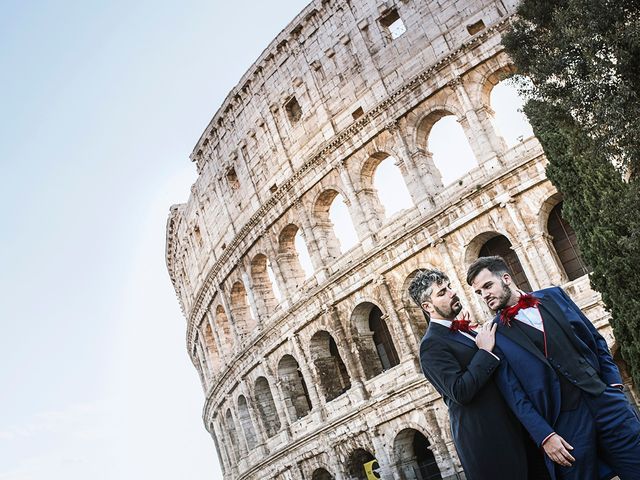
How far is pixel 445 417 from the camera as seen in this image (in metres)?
15.4

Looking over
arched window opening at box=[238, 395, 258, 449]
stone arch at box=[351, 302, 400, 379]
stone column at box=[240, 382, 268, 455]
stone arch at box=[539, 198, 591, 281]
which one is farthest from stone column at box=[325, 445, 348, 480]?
stone arch at box=[539, 198, 591, 281]

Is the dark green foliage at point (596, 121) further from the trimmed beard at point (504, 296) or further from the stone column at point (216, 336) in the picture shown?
the stone column at point (216, 336)

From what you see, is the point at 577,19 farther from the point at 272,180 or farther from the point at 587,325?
the point at 272,180

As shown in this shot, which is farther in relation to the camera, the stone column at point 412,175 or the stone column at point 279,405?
the stone column at point 279,405

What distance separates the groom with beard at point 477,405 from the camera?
3.66 m

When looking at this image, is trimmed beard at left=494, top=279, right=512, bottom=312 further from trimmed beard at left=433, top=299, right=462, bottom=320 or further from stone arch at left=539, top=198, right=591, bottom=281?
stone arch at left=539, top=198, right=591, bottom=281

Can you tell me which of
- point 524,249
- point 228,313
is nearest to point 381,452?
point 524,249

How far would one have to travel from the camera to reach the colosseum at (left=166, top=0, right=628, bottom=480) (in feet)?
50.7

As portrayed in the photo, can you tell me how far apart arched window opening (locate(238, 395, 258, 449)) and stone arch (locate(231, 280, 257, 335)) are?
250cm

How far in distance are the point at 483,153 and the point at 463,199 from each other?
1227 mm

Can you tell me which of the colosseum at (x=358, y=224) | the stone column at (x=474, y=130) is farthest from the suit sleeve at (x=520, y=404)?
the stone column at (x=474, y=130)

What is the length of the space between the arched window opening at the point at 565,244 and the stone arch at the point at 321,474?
9059 mm

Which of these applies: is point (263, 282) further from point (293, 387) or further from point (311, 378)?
point (311, 378)

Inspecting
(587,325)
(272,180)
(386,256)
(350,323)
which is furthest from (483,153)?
(587,325)
